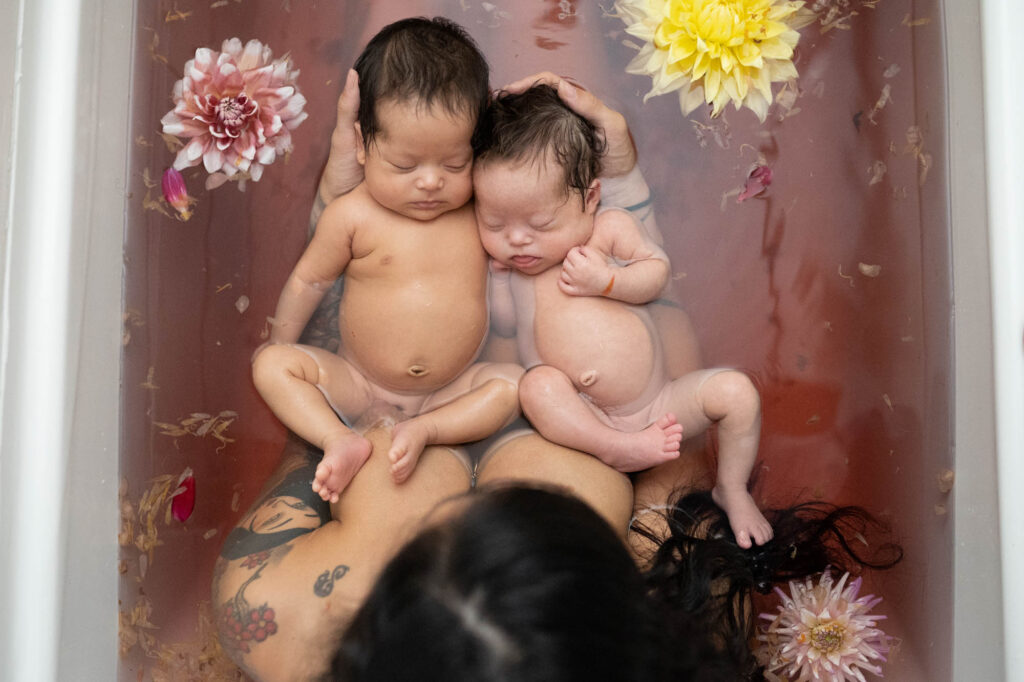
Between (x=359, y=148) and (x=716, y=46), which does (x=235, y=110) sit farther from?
(x=716, y=46)

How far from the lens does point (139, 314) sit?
1199 mm

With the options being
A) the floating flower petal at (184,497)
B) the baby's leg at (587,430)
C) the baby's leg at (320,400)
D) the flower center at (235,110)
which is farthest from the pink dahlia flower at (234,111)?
the baby's leg at (587,430)

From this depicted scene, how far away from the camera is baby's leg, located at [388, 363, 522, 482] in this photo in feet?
3.51

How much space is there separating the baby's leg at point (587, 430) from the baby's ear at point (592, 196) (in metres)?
0.23

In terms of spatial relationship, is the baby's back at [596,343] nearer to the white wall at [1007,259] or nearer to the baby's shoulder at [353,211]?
the baby's shoulder at [353,211]

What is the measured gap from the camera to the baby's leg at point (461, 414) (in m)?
1.07

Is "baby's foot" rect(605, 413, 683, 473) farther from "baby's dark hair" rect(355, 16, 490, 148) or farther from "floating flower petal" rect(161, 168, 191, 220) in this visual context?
"floating flower petal" rect(161, 168, 191, 220)

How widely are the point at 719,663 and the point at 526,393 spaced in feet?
1.33

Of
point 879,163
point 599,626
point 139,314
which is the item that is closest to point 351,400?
point 139,314

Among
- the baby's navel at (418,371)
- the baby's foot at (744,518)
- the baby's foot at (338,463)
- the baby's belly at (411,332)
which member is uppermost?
the baby's belly at (411,332)

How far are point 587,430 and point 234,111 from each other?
2.26 feet

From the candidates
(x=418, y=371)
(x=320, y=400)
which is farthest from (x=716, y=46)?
(x=320, y=400)

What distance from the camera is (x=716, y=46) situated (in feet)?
4.05

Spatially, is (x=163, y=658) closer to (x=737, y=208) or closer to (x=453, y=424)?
(x=453, y=424)
